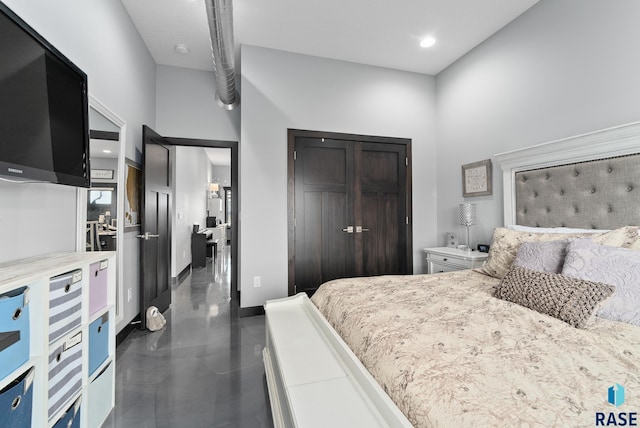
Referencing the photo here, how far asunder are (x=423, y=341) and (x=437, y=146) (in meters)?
3.39

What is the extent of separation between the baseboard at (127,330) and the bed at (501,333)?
5.25ft

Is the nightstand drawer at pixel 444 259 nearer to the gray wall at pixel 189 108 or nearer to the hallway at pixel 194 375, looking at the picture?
the hallway at pixel 194 375

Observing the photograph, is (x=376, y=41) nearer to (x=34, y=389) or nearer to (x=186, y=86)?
(x=186, y=86)

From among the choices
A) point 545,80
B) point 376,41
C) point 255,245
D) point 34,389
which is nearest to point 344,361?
point 34,389

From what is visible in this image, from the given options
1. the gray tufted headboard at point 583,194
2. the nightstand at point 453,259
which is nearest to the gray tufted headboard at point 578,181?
the gray tufted headboard at point 583,194

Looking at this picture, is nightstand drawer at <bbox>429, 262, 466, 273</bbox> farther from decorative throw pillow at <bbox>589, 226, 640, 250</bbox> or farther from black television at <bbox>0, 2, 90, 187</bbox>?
black television at <bbox>0, 2, 90, 187</bbox>

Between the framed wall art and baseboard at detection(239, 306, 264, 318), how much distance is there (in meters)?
2.80

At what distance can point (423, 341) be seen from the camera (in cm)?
108

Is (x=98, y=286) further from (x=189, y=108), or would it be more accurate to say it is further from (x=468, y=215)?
(x=468, y=215)

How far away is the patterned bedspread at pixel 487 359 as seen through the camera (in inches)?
28.3

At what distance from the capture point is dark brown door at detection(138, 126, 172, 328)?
2900mm

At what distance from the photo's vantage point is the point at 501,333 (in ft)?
3.74

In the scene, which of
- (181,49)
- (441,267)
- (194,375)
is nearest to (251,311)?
(194,375)

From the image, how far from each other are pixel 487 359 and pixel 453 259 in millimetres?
2246
